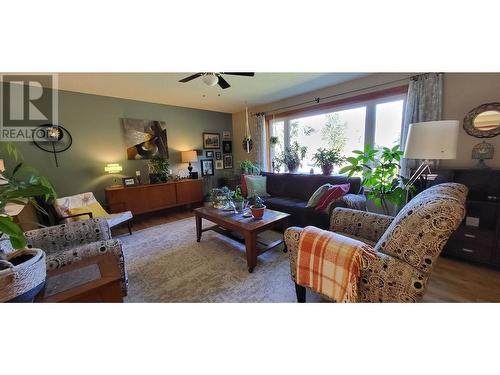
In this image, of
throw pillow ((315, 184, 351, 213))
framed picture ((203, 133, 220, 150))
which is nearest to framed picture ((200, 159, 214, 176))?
framed picture ((203, 133, 220, 150))

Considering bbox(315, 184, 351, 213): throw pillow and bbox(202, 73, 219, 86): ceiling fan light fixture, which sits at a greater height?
bbox(202, 73, 219, 86): ceiling fan light fixture

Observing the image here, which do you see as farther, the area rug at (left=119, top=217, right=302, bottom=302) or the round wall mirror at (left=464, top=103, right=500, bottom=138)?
the round wall mirror at (left=464, top=103, right=500, bottom=138)

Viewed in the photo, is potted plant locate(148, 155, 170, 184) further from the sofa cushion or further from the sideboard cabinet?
the sideboard cabinet

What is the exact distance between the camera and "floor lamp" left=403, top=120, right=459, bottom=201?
1627mm

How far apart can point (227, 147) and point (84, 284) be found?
4533mm

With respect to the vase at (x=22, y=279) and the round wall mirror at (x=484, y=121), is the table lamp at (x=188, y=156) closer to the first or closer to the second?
the vase at (x=22, y=279)

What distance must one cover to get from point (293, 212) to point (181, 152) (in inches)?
116

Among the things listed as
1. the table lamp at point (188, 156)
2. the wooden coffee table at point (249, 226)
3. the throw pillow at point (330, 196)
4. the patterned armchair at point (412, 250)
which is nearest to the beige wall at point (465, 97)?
the throw pillow at point (330, 196)

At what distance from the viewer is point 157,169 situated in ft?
13.1

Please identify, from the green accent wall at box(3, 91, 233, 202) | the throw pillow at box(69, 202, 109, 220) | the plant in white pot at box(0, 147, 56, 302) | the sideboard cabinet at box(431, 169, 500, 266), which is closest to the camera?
the plant in white pot at box(0, 147, 56, 302)

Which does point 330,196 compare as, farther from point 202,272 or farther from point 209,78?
point 209,78

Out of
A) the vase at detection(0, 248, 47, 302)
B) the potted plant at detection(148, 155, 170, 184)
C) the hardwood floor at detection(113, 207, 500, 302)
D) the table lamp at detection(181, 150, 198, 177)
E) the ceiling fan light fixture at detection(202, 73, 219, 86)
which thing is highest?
the ceiling fan light fixture at detection(202, 73, 219, 86)
